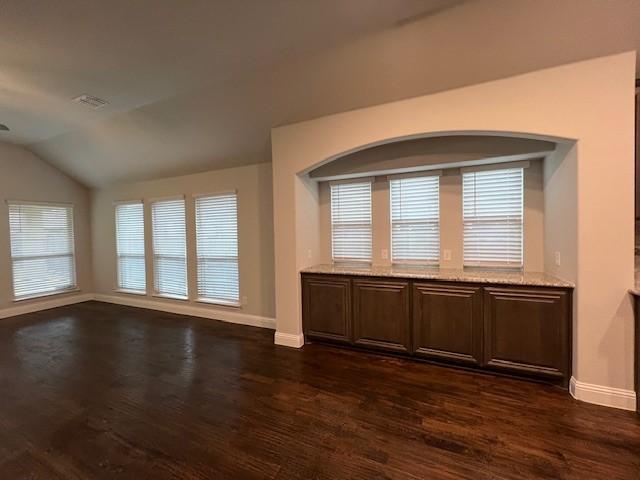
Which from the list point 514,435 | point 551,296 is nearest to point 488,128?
point 551,296

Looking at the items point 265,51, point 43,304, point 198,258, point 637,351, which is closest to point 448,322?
point 637,351

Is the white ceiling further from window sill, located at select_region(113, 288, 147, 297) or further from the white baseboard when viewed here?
window sill, located at select_region(113, 288, 147, 297)

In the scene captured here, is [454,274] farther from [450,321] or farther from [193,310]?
[193,310]

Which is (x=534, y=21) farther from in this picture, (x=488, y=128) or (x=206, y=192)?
(x=206, y=192)

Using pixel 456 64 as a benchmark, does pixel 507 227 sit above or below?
below

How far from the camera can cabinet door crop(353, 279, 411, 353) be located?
10.8 ft

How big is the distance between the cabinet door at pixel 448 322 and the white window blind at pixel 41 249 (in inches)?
278

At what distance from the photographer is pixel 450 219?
3559 millimetres

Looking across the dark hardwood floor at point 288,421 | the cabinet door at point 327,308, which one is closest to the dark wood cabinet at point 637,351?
the dark hardwood floor at point 288,421

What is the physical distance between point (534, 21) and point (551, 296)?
7.23 feet

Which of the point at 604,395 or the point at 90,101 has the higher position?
the point at 90,101

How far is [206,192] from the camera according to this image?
506cm

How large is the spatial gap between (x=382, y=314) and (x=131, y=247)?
5.38m

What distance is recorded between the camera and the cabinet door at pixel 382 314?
3289 mm
